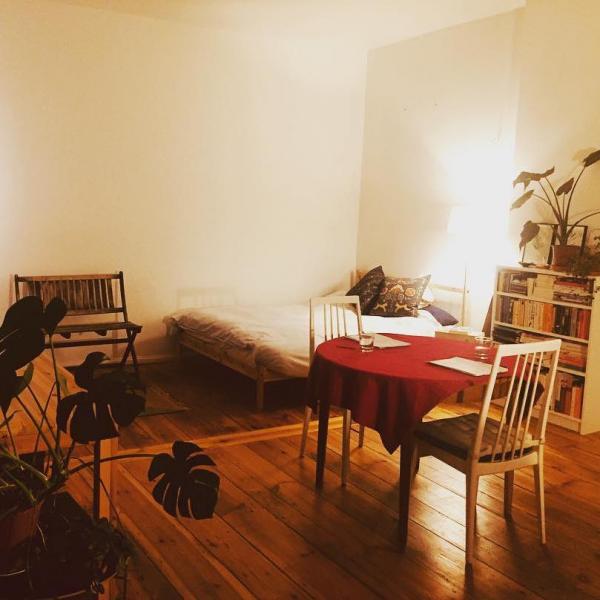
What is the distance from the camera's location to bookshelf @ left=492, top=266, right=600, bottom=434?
4121 millimetres

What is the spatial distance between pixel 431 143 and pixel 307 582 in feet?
13.4

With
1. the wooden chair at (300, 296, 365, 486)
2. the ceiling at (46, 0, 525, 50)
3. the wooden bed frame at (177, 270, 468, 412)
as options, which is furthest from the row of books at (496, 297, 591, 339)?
the ceiling at (46, 0, 525, 50)

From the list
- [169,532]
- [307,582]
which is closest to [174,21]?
[169,532]

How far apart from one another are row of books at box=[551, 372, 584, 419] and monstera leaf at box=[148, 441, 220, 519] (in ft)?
10.1

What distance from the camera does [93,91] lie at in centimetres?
519

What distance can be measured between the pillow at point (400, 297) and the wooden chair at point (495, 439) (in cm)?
248

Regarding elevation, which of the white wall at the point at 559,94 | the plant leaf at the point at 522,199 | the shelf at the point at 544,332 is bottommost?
the shelf at the point at 544,332

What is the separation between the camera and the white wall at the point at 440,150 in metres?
5.06

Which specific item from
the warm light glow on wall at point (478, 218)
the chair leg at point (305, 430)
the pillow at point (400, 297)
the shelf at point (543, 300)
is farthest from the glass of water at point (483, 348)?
the pillow at point (400, 297)

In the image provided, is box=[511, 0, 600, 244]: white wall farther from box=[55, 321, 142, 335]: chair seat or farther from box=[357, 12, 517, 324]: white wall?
box=[55, 321, 142, 335]: chair seat

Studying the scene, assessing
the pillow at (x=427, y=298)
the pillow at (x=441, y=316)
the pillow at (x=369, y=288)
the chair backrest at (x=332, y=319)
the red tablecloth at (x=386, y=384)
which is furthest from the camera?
the pillow at (x=369, y=288)

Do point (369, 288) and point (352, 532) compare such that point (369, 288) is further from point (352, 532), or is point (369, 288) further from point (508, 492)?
point (352, 532)

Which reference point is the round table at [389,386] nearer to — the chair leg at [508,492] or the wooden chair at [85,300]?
the chair leg at [508,492]

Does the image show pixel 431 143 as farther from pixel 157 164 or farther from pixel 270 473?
pixel 270 473
